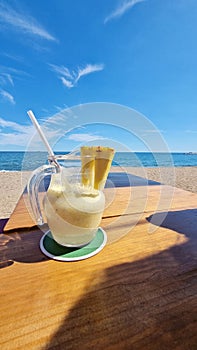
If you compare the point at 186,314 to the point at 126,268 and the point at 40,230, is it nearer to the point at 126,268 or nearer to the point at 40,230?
the point at 126,268

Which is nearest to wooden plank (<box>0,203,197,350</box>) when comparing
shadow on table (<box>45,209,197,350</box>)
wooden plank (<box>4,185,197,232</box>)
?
shadow on table (<box>45,209,197,350</box>)

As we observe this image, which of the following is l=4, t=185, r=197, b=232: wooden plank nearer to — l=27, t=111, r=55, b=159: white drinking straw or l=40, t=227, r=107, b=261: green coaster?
l=40, t=227, r=107, b=261: green coaster

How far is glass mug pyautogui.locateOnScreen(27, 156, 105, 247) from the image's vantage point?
0.31 meters

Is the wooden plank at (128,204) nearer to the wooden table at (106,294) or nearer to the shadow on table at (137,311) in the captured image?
the wooden table at (106,294)

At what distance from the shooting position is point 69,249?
1.14ft

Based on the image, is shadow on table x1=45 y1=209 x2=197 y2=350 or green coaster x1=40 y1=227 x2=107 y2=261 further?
green coaster x1=40 y1=227 x2=107 y2=261

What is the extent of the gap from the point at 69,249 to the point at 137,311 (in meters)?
0.17

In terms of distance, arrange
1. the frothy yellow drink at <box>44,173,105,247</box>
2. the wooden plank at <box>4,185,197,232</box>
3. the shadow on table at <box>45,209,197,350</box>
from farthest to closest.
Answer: the wooden plank at <box>4,185,197,232</box>, the frothy yellow drink at <box>44,173,105,247</box>, the shadow on table at <box>45,209,197,350</box>

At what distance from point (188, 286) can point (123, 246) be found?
134 millimetres

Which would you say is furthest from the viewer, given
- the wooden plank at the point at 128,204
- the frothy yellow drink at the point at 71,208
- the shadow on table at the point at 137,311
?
the wooden plank at the point at 128,204

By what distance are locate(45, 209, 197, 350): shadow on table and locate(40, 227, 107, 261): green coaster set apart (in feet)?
0.18

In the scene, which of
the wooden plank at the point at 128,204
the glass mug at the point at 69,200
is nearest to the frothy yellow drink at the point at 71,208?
the glass mug at the point at 69,200

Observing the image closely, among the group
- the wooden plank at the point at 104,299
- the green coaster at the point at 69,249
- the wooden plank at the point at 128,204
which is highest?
the wooden plank at the point at 128,204

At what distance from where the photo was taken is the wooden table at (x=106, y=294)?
7.1 inches
